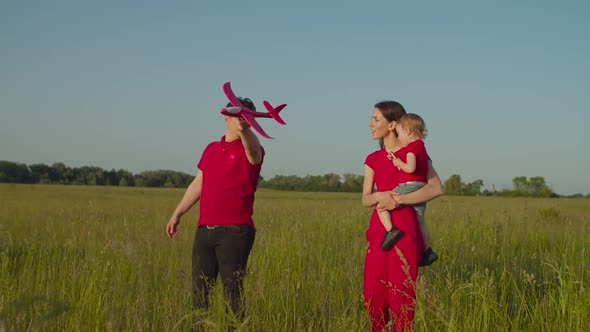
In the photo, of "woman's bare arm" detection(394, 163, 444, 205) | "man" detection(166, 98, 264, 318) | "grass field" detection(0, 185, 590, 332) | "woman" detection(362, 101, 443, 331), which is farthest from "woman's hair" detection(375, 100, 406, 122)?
"grass field" detection(0, 185, 590, 332)

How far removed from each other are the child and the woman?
2.0 inches

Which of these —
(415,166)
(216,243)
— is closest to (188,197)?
(216,243)

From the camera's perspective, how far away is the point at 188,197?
3982mm

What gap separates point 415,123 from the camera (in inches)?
130

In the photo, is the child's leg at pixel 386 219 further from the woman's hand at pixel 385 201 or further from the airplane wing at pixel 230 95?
the airplane wing at pixel 230 95

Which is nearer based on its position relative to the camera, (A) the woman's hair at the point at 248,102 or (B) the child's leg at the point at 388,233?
(B) the child's leg at the point at 388,233

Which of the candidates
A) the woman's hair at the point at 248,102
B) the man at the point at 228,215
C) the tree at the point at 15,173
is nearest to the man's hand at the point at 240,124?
the man at the point at 228,215

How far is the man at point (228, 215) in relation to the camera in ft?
11.2

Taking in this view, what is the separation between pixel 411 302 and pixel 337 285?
5.30 feet

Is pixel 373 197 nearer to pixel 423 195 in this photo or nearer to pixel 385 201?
pixel 385 201

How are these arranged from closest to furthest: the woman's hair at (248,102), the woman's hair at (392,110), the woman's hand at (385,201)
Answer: the woman's hand at (385,201), the woman's hair at (392,110), the woman's hair at (248,102)

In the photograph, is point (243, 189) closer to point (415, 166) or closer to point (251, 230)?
point (251, 230)

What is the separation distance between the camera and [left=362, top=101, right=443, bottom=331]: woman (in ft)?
10.4

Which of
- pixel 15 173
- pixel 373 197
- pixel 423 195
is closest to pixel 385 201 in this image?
pixel 373 197
